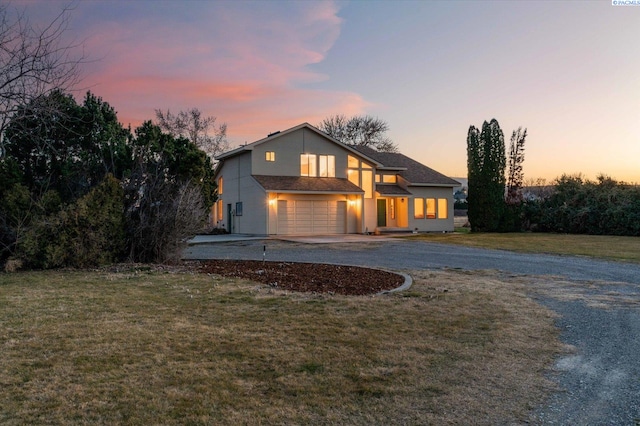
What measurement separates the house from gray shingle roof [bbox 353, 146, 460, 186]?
84 millimetres

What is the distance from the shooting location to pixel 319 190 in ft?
84.5

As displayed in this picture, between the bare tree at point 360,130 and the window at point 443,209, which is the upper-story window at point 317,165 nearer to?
the window at point 443,209

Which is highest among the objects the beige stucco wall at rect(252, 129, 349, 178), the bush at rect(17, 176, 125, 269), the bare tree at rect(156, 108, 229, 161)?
the bare tree at rect(156, 108, 229, 161)

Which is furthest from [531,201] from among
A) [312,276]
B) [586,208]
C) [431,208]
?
[312,276]

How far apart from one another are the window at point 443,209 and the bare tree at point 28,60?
88.0 feet

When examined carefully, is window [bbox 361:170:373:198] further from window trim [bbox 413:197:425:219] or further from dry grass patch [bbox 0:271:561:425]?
dry grass patch [bbox 0:271:561:425]

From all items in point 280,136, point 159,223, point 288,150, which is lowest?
point 159,223

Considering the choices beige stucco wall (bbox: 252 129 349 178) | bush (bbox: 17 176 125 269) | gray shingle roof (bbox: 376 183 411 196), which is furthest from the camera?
gray shingle roof (bbox: 376 183 411 196)

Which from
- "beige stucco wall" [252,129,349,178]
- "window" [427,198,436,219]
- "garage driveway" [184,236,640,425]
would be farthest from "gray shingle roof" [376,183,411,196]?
"garage driveway" [184,236,640,425]

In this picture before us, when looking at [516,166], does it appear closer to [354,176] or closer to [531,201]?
[531,201]

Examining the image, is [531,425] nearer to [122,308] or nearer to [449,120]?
[122,308]

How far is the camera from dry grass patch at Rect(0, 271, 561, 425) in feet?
11.2

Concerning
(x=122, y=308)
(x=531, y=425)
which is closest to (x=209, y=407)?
(x=531, y=425)

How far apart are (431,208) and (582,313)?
24.6 metres
